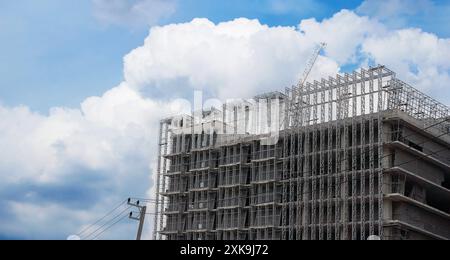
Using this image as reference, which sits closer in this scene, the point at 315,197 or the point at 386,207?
the point at 386,207

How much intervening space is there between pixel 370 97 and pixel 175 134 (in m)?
28.6

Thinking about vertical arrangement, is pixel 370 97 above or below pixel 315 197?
above

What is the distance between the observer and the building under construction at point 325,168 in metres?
61.0

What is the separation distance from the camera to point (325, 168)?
215 ft

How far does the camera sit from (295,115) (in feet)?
226

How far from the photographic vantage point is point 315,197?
213 feet

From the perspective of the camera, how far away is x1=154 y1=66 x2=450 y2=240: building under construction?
61.0 m

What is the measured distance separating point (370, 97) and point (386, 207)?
34.6 feet

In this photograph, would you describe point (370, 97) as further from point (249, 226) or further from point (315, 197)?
point (249, 226)

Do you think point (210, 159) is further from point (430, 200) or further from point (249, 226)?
point (430, 200)
